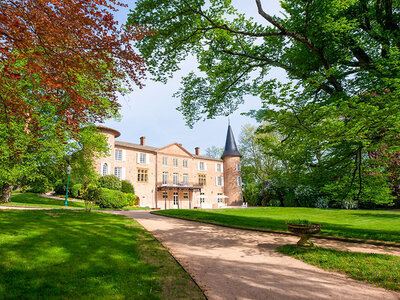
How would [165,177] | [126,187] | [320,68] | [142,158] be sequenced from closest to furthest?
[320,68]
[126,187]
[142,158]
[165,177]

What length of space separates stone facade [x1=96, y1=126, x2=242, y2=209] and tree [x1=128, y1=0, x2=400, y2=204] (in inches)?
766

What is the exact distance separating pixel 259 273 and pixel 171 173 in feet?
96.2

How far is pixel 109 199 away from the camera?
20.7m

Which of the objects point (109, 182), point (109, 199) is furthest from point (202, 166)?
point (109, 199)

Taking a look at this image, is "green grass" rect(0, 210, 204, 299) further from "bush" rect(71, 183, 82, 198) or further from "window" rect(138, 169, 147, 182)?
"window" rect(138, 169, 147, 182)

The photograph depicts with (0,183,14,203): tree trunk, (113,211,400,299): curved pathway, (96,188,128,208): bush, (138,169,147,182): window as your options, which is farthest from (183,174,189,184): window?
(113,211,400,299): curved pathway

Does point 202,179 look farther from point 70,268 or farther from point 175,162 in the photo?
point 70,268

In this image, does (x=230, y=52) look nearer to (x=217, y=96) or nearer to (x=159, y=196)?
(x=217, y=96)

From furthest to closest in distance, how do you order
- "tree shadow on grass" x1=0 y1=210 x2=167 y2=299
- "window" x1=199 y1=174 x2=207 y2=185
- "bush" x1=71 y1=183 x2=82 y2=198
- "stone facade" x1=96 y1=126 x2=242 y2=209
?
"window" x1=199 y1=174 x2=207 y2=185 < "stone facade" x1=96 y1=126 x2=242 y2=209 < "bush" x1=71 y1=183 x2=82 y2=198 < "tree shadow on grass" x1=0 y1=210 x2=167 y2=299

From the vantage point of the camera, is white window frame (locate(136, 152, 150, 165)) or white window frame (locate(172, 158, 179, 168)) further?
white window frame (locate(172, 158, 179, 168))

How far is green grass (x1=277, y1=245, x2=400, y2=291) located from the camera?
4012 millimetres

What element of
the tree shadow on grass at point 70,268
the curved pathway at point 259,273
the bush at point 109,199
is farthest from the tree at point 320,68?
the bush at point 109,199

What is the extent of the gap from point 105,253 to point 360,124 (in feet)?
23.2

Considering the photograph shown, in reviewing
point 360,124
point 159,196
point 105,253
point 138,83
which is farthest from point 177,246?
point 159,196
